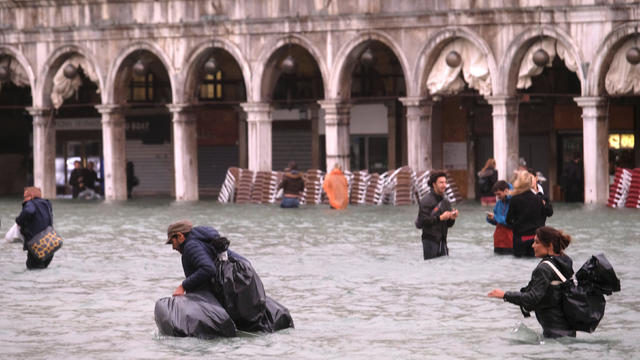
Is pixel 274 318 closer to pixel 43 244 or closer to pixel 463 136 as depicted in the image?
pixel 43 244

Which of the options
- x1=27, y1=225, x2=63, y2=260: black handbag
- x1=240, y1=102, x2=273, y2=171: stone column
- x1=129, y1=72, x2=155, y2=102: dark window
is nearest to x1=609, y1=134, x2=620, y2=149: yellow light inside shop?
x1=240, y1=102, x2=273, y2=171: stone column

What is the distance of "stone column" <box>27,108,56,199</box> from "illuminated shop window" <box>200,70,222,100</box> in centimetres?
445

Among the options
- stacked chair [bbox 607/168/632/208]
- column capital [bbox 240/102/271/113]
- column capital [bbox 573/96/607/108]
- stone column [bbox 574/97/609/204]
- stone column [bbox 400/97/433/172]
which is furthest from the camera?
column capital [bbox 240/102/271/113]

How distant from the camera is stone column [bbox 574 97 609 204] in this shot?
3231 centimetres

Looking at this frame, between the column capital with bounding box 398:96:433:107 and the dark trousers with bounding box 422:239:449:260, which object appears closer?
the dark trousers with bounding box 422:239:449:260

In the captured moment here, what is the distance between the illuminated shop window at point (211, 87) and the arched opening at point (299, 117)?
1798 mm

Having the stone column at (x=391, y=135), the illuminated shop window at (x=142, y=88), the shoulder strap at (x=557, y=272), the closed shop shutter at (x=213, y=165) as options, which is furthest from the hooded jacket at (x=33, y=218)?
the illuminated shop window at (x=142, y=88)

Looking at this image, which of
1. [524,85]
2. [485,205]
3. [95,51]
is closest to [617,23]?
[524,85]

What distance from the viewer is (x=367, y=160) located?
129 feet

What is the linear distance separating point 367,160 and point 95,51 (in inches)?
312

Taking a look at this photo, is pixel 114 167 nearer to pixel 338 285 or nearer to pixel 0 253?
pixel 0 253

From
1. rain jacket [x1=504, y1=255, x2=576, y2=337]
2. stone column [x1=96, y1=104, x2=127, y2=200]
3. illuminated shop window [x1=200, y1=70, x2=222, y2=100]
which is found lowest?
rain jacket [x1=504, y1=255, x2=576, y2=337]

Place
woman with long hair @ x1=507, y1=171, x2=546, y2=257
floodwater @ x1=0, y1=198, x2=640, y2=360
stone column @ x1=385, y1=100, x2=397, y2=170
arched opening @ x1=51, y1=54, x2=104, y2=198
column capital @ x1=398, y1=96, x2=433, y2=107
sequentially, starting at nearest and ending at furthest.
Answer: floodwater @ x1=0, y1=198, x2=640, y2=360 → woman with long hair @ x1=507, y1=171, x2=546, y2=257 → column capital @ x1=398, y1=96, x2=433, y2=107 → stone column @ x1=385, y1=100, x2=397, y2=170 → arched opening @ x1=51, y1=54, x2=104, y2=198

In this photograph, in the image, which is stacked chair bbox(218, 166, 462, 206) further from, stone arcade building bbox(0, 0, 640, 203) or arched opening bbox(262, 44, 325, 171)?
arched opening bbox(262, 44, 325, 171)
